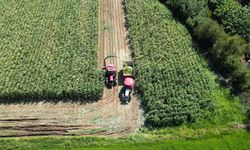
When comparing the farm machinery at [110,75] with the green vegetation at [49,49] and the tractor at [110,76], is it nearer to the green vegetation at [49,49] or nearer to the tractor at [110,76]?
the tractor at [110,76]

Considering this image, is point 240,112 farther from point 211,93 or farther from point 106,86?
point 106,86

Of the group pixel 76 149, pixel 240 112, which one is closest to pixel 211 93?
pixel 240 112

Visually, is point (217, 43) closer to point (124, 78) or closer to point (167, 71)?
point (167, 71)

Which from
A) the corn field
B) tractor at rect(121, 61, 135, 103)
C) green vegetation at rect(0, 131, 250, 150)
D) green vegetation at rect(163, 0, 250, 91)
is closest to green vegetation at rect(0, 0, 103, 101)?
tractor at rect(121, 61, 135, 103)

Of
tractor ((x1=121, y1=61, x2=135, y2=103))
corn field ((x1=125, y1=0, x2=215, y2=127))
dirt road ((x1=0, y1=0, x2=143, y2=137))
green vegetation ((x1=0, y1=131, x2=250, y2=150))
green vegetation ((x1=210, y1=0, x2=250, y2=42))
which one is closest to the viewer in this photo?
green vegetation ((x1=0, y1=131, x2=250, y2=150))

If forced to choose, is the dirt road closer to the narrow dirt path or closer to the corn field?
the narrow dirt path

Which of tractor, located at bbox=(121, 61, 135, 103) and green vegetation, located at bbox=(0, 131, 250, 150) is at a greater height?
tractor, located at bbox=(121, 61, 135, 103)

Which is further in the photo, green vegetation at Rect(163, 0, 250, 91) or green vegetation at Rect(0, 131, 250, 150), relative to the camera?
green vegetation at Rect(163, 0, 250, 91)
